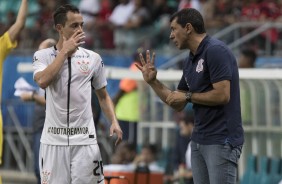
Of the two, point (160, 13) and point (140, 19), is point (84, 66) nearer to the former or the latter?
point (140, 19)

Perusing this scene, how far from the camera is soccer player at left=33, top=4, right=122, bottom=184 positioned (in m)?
9.17

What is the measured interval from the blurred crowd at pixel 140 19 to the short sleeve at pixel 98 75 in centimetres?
758

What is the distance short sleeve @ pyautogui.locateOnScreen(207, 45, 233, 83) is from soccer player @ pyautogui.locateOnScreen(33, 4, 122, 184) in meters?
1.19

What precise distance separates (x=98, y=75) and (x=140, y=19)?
1018cm

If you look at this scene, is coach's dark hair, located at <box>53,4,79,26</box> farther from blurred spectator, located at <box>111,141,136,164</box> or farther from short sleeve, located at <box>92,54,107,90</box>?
blurred spectator, located at <box>111,141,136,164</box>


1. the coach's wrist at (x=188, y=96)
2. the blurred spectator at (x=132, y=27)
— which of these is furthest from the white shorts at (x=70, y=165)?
the blurred spectator at (x=132, y=27)

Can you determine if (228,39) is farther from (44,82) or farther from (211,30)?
(44,82)

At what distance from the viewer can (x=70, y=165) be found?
9188 millimetres

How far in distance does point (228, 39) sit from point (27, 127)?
416 centimetres

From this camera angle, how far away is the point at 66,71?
9.21m

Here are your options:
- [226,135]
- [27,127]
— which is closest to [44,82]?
[226,135]

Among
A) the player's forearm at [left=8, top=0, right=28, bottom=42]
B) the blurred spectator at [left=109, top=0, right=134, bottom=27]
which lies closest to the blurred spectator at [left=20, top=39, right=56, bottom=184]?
→ the player's forearm at [left=8, top=0, right=28, bottom=42]

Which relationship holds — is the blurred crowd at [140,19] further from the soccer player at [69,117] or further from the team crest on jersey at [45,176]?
the team crest on jersey at [45,176]

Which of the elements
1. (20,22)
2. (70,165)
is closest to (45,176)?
(70,165)
